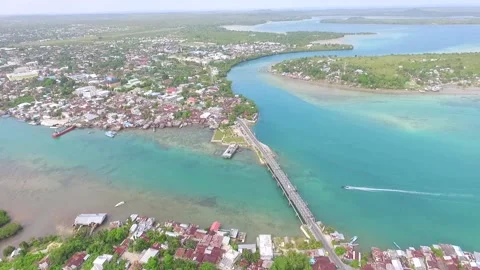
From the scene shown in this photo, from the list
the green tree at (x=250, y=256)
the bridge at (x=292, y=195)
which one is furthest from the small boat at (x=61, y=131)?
the green tree at (x=250, y=256)

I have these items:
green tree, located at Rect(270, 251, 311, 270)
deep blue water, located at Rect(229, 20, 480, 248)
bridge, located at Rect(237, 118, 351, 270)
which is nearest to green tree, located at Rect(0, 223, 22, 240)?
green tree, located at Rect(270, 251, 311, 270)

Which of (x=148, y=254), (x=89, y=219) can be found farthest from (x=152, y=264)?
(x=89, y=219)

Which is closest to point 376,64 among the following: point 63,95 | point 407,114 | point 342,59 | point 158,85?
point 342,59

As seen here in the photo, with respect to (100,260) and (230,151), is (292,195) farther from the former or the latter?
(100,260)

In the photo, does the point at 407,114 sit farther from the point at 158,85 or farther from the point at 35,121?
the point at 35,121

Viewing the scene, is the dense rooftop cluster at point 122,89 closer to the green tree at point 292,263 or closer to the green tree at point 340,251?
the green tree at point 292,263

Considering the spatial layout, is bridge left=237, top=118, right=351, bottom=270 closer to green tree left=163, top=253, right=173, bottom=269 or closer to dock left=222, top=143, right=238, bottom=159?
dock left=222, top=143, right=238, bottom=159
